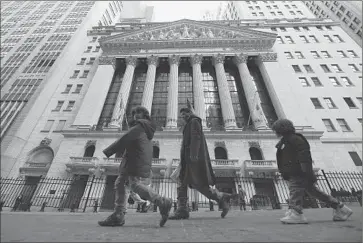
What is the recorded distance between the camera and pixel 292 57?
29.0 m

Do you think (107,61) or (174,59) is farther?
(107,61)

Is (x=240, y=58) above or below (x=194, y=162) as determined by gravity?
above

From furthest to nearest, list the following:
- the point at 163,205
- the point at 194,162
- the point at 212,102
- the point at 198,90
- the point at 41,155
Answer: the point at 212,102 < the point at 198,90 < the point at 41,155 < the point at 194,162 < the point at 163,205

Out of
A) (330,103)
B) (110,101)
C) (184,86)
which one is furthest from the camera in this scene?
(184,86)

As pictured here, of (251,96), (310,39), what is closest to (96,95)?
(251,96)

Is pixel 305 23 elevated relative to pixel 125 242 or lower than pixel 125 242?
elevated

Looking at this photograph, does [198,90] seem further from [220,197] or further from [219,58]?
[220,197]

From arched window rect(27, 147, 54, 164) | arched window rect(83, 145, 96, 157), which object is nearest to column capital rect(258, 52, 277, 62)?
arched window rect(83, 145, 96, 157)

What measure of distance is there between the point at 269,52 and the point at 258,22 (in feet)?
45.5

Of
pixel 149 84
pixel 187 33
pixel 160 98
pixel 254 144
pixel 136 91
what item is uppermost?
pixel 187 33

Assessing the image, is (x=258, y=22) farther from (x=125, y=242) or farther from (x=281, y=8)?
(x=125, y=242)

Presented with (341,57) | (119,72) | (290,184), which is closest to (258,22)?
(341,57)

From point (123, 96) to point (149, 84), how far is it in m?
3.68

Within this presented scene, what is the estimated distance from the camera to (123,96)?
23156mm
